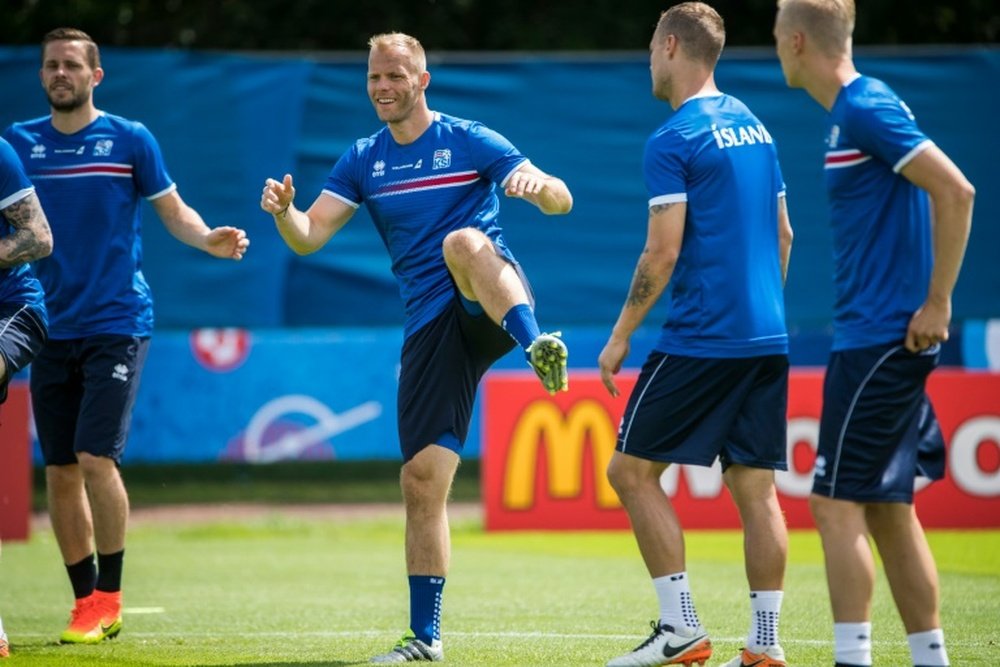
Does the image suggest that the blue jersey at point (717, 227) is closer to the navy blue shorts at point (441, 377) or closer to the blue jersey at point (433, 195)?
the navy blue shorts at point (441, 377)

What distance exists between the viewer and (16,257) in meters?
6.55

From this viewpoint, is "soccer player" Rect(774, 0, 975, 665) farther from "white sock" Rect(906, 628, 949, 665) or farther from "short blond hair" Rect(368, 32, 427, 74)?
"short blond hair" Rect(368, 32, 427, 74)

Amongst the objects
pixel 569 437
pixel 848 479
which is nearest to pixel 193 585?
pixel 569 437

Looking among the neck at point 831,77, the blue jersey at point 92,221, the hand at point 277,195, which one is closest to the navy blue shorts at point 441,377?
the hand at point 277,195

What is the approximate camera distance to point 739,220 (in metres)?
5.68

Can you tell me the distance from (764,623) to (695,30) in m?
2.25

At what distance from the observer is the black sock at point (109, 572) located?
291 inches

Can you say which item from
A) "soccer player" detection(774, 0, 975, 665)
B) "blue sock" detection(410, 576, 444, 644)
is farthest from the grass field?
"soccer player" detection(774, 0, 975, 665)

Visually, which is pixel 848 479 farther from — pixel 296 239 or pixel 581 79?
pixel 581 79

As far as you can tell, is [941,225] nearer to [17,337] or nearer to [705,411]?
[705,411]

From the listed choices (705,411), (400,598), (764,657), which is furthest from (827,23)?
(400,598)

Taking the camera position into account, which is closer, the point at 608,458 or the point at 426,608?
the point at 426,608

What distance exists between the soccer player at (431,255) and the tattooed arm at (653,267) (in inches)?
21.6

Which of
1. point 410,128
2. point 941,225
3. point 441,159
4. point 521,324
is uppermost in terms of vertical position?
point 410,128
